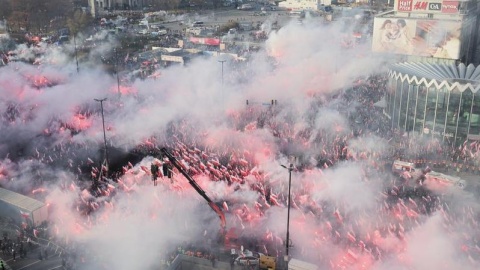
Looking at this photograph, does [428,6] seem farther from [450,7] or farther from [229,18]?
[229,18]

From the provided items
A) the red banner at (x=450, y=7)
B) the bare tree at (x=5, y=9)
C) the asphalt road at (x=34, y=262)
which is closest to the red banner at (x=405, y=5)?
the red banner at (x=450, y=7)

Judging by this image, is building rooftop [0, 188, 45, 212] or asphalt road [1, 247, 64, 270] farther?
building rooftop [0, 188, 45, 212]

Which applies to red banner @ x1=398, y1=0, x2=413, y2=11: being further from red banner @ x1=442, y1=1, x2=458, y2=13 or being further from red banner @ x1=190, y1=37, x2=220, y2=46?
red banner @ x1=190, y1=37, x2=220, y2=46

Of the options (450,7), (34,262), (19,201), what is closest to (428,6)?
(450,7)

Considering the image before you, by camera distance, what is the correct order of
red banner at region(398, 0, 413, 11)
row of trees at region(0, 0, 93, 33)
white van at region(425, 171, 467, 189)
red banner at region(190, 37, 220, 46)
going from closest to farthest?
1. white van at region(425, 171, 467, 189)
2. red banner at region(398, 0, 413, 11)
3. red banner at region(190, 37, 220, 46)
4. row of trees at region(0, 0, 93, 33)

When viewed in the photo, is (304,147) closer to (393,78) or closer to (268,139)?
(268,139)

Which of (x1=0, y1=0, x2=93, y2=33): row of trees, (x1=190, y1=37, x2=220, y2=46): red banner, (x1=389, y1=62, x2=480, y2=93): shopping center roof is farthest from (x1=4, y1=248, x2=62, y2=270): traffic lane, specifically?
(x1=0, y1=0, x2=93, y2=33): row of trees

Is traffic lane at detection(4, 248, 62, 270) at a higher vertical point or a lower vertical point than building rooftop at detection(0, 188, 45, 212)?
lower

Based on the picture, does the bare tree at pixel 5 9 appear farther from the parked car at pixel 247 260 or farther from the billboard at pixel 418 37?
the parked car at pixel 247 260
